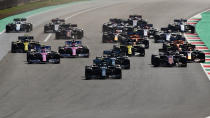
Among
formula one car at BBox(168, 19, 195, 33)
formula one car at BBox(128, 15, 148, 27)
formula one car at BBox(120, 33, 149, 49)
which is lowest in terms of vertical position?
formula one car at BBox(120, 33, 149, 49)

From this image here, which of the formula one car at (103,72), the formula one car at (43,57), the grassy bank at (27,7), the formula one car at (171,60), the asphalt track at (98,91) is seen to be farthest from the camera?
the grassy bank at (27,7)

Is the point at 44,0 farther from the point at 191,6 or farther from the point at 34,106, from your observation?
the point at 34,106

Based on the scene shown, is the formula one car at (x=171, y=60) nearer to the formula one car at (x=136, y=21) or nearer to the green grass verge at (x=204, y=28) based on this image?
the green grass verge at (x=204, y=28)

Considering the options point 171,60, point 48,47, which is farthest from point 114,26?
point 171,60

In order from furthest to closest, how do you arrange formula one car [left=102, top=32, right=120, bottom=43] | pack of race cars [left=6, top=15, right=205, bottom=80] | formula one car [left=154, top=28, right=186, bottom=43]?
formula one car [left=102, top=32, right=120, bottom=43]
formula one car [left=154, top=28, right=186, bottom=43]
pack of race cars [left=6, top=15, right=205, bottom=80]

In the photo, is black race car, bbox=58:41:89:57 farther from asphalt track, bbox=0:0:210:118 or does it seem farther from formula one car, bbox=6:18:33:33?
formula one car, bbox=6:18:33:33

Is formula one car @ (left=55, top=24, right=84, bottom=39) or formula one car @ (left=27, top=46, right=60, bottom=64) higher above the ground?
formula one car @ (left=55, top=24, right=84, bottom=39)

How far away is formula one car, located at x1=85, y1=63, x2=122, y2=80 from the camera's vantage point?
42656mm

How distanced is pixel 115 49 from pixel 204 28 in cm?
2707

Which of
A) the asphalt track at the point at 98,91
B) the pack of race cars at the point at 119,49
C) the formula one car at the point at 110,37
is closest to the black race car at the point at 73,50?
the asphalt track at the point at 98,91

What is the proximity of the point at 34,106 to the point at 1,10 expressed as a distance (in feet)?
193

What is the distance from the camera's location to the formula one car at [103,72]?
42.7 m

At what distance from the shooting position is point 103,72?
42.8 m

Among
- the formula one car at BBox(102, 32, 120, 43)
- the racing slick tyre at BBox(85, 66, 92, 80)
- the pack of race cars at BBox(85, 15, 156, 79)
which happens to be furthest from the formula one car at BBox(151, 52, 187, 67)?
the formula one car at BBox(102, 32, 120, 43)
